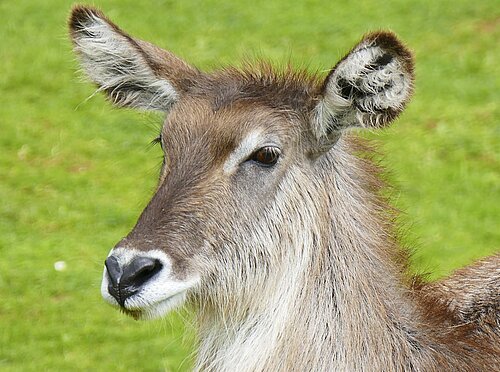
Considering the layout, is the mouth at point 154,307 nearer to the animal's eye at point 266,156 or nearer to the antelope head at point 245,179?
the antelope head at point 245,179

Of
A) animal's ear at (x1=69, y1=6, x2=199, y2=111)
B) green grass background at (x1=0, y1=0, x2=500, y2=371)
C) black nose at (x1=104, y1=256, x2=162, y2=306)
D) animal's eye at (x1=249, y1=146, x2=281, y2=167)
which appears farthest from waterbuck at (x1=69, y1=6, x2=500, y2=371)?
green grass background at (x1=0, y1=0, x2=500, y2=371)

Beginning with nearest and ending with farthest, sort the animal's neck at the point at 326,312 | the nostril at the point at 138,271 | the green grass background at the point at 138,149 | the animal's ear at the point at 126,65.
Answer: the nostril at the point at 138,271, the animal's neck at the point at 326,312, the animal's ear at the point at 126,65, the green grass background at the point at 138,149

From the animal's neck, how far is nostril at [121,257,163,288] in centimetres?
64

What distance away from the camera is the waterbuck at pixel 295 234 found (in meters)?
5.43

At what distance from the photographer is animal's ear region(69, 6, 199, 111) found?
20.1ft

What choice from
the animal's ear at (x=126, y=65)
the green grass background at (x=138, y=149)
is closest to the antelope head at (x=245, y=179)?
the animal's ear at (x=126, y=65)

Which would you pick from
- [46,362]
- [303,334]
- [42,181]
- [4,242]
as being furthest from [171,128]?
[42,181]

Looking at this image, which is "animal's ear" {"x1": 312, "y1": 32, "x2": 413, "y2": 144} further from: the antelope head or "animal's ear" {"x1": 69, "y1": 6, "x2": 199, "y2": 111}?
"animal's ear" {"x1": 69, "y1": 6, "x2": 199, "y2": 111}

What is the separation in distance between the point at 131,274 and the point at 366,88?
1500 millimetres

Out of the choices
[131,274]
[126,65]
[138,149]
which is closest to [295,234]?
[131,274]

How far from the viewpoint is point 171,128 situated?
578 centimetres

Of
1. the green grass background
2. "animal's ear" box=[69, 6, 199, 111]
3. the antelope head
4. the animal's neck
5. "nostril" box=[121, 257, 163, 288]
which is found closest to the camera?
"nostril" box=[121, 257, 163, 288]

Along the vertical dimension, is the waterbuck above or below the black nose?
above

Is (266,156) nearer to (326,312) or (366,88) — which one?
(366,88)
